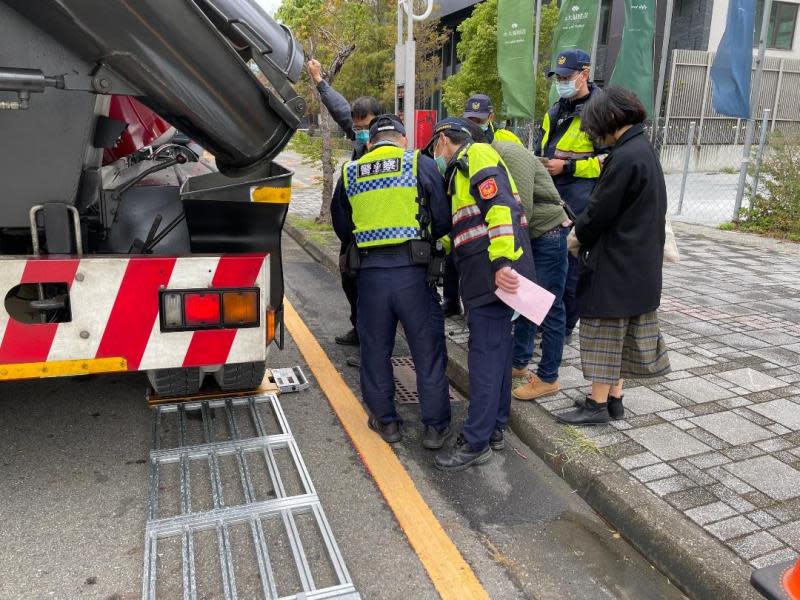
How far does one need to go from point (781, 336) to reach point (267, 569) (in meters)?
4.51

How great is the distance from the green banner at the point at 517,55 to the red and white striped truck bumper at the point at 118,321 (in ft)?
28.6

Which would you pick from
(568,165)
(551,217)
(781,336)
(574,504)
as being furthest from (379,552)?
(781,336)

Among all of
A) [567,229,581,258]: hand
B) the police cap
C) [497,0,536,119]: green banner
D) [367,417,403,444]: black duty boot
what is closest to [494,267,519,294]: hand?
[567,229,581,258]: hand

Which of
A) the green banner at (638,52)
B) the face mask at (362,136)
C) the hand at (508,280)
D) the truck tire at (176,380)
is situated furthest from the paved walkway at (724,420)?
the green banner at (638,52)

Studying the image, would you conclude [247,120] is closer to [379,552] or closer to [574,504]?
[379,552]

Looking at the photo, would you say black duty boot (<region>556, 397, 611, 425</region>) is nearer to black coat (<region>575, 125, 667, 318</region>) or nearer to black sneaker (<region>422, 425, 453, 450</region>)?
black coat (<region>575, 125, 667, 318</region>)

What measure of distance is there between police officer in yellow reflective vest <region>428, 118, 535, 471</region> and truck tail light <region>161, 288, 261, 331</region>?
3.55 ft

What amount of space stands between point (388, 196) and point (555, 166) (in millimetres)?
1580

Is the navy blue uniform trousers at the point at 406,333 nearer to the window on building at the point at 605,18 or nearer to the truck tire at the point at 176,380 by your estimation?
the truck tire at the point at 176,380

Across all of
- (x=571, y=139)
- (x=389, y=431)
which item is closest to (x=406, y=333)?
(x=389, y=431)

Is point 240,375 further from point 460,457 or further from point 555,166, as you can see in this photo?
point 555,166

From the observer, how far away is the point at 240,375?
3689mm

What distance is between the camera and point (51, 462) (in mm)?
3271

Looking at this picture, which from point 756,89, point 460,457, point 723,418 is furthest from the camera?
point 756,89
